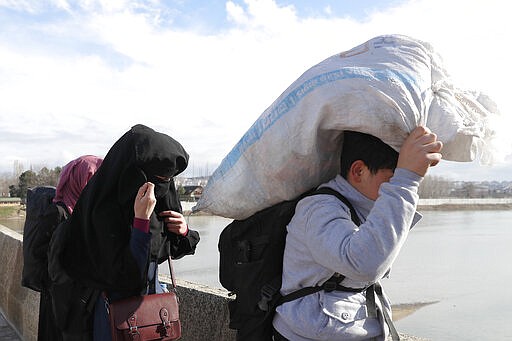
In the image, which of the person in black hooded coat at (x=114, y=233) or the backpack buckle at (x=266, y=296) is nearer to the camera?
the backpack buckle at (x=266, y=296)

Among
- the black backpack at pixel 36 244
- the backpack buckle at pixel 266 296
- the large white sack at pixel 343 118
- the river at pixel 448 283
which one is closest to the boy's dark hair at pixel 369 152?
the large white sack at pixel 343 118

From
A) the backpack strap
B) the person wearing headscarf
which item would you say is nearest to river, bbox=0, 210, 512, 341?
the person wearing headscarf

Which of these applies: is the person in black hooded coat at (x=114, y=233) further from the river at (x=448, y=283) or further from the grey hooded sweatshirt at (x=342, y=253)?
the river at (x=448, y=283)

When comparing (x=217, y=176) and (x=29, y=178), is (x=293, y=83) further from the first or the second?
(x=29, y=178)

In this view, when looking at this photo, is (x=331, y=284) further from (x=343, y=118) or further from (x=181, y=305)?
(x=181, y=305)

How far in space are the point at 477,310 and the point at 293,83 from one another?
11451 millimetres

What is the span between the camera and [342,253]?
150 centimetres

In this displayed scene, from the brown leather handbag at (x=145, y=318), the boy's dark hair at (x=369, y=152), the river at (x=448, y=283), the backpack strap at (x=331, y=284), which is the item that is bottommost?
the river at (x=448, y=283)

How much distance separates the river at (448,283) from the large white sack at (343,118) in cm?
791

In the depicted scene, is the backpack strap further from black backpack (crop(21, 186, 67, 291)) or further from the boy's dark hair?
black backpack (crop(21, 186, 67, 291))

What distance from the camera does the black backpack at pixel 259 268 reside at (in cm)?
176

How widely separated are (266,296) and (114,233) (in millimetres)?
880

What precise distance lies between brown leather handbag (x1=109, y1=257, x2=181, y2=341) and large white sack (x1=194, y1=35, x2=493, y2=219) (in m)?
0.81

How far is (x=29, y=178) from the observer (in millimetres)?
61844
